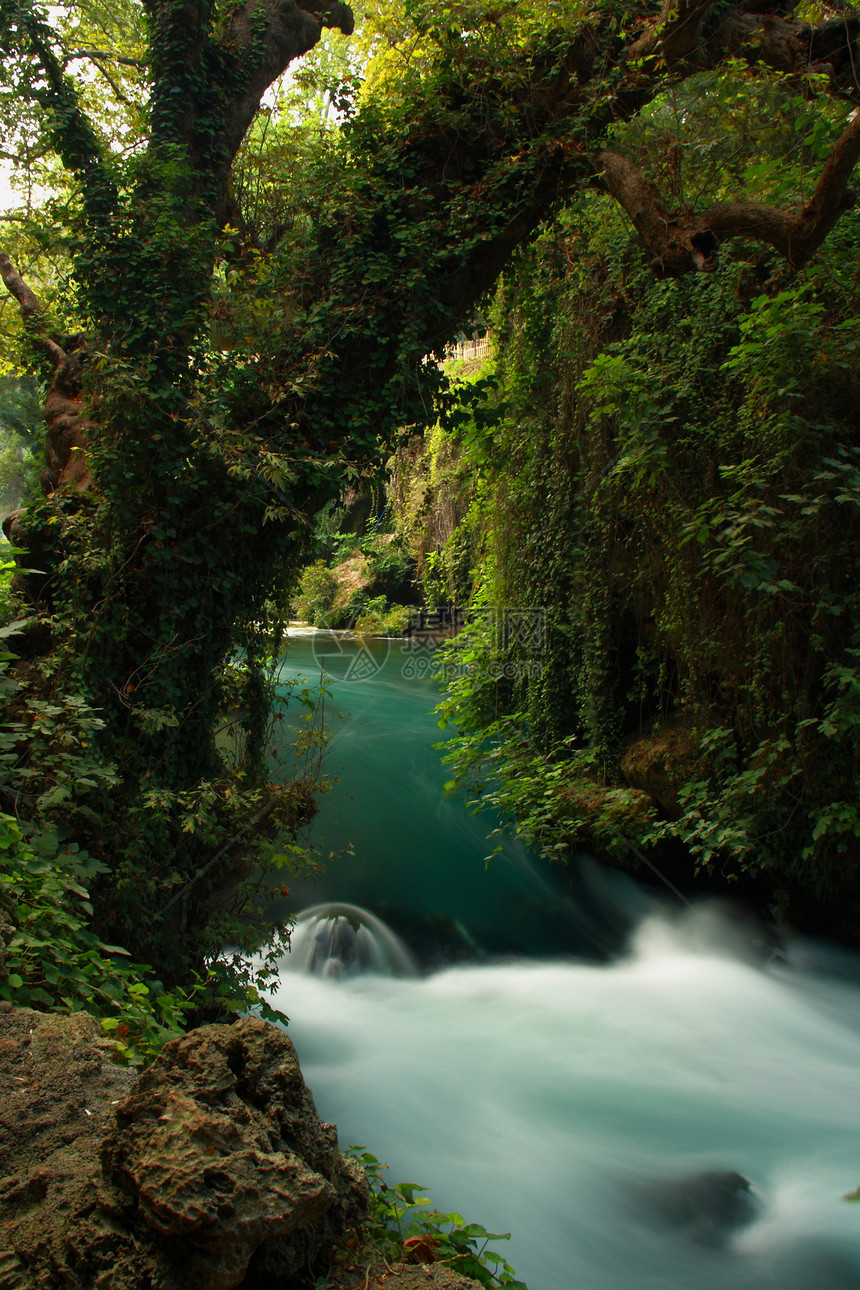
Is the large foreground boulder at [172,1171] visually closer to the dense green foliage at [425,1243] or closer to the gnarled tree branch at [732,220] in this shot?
the dense green foliage at [425,1243]

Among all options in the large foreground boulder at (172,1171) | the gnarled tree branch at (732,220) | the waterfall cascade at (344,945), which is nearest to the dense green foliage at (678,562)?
the gnarled tree branch at (732,220)

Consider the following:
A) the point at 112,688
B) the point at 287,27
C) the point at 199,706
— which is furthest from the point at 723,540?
the point at 287,27

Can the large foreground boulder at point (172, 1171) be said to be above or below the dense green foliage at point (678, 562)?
below

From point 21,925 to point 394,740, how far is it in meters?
7.67

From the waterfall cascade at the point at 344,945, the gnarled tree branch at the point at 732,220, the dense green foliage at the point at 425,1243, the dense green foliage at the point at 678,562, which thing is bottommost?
the waterfall cascade at the point at 344,945

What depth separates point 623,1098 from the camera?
4.53 metres

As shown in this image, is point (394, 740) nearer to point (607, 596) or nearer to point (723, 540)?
point (607, 596)

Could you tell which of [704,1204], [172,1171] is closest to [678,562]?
[704,1204]

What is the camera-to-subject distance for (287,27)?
21.4 ft

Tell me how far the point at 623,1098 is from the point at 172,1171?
3954mm

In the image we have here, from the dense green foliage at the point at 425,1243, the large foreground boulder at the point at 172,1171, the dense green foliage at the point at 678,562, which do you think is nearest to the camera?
the large foreground boulder at the point at 172,1171

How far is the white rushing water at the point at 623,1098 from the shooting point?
347 centimetres

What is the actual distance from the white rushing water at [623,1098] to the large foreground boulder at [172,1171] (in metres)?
2.38

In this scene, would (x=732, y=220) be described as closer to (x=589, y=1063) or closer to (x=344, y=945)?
(x=589, y=1063)
